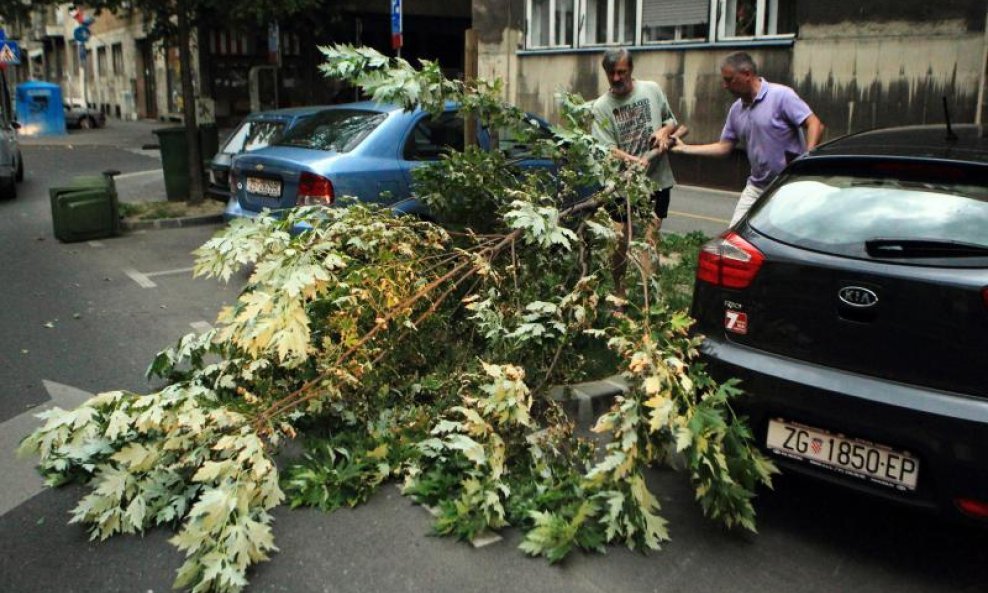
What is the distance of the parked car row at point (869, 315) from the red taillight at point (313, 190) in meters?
4.19

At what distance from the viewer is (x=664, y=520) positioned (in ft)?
12.1

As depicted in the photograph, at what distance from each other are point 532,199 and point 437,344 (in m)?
0.98

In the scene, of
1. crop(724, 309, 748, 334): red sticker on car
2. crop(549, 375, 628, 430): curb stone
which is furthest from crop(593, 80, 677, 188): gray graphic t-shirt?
crop(724, 309, 748, 334): red sticker on car

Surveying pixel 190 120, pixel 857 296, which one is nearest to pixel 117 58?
pixel 190 120

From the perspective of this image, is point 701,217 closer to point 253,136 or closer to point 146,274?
point 253,136

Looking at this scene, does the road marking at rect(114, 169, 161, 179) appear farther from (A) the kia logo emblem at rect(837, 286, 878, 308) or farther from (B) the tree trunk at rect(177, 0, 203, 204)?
(A) the kia logo emblem at rect(837, 286, 878, 308)

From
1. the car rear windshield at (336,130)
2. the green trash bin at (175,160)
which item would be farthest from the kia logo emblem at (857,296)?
the green trash bin at (175,160)

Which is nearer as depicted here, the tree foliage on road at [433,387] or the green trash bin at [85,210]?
the tree foliage on road at [433,387]

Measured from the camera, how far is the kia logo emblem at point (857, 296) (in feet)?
11.0

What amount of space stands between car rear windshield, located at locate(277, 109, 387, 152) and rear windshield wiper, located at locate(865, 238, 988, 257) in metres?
5.18

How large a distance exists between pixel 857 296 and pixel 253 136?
28.7 feet

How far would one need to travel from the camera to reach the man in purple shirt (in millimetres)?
5840

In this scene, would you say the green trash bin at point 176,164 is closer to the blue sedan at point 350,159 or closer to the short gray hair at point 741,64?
the blue sedan at point 350,159

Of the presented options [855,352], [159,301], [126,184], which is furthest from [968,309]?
[126,184]
